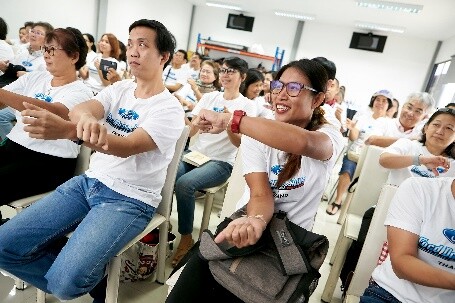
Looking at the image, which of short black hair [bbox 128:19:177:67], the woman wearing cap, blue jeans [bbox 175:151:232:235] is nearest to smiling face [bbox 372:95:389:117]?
the woman wearing cap

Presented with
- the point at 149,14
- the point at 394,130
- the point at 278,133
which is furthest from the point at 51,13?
the point at 278,133

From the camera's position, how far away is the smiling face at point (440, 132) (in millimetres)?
1865

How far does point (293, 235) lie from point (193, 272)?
1.27ft

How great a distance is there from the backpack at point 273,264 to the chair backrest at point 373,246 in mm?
466

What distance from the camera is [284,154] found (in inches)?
49.0

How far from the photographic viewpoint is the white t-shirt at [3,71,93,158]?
1.62m

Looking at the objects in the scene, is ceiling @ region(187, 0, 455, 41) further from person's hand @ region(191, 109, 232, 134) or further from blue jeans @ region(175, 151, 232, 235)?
person's hand @ region(191, 109, 232, 134)

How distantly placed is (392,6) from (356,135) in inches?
167

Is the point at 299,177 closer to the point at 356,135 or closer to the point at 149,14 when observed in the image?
the point at 356,135

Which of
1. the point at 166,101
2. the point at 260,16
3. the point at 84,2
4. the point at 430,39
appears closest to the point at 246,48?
the point at 260,16

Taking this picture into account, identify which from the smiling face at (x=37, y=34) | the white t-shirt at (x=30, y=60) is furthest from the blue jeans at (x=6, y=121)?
the white t-shirt at (x=30, y=60)

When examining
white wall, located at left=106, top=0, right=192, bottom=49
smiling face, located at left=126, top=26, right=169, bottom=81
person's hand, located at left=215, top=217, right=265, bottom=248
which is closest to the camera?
person's hand, located at left=215, top=217, right=265, bottom=248

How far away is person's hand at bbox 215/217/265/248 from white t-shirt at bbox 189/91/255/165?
1382mm

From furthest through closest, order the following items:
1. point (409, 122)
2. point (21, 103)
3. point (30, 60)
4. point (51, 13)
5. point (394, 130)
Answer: point (51, 13) → point (30, 60) → point (394, 130) → point (409, 122) → point (21, 103)
